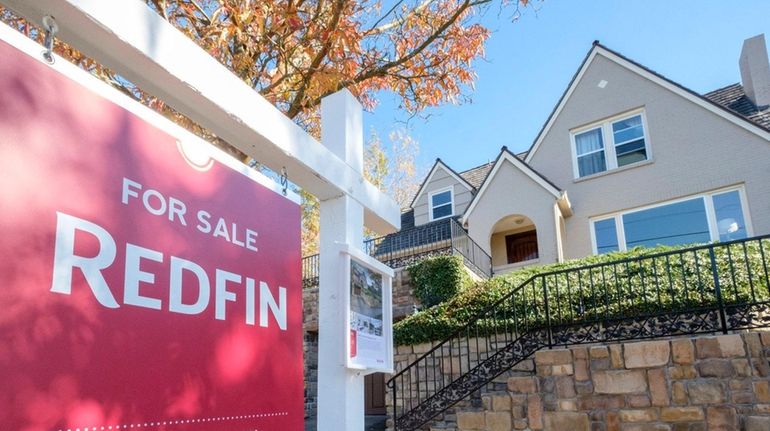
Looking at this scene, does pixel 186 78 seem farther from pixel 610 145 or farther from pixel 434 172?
pixel 434 172

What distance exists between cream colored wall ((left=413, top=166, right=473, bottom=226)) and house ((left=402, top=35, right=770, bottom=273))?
7.45 ft

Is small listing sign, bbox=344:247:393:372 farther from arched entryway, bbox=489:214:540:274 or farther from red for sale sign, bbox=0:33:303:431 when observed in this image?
arched entryway, bbox=489:214:540:274

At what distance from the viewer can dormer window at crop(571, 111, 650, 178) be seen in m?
14.1

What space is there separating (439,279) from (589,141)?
19.9 ft

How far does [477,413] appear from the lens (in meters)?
7.37

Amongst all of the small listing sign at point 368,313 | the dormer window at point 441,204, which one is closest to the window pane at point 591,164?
the dormer window at point 441,204

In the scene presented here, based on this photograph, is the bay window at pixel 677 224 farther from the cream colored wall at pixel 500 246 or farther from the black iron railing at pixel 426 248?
the black iron railing at pixel 426 248

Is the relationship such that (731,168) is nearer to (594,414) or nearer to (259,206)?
(594,414)

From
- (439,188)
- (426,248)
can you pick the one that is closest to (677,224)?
(426,248)

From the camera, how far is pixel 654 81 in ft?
45.9

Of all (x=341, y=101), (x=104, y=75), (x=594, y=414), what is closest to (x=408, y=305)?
(x=594, y=414)

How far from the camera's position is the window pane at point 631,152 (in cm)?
1395

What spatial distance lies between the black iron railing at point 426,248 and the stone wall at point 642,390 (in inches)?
252

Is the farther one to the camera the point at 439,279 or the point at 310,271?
the point at 310,271
